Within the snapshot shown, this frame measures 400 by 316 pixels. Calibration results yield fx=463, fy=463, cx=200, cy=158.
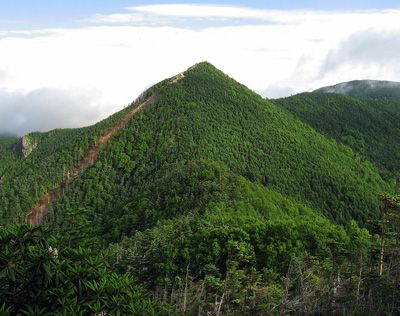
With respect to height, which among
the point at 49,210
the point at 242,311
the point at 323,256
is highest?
the point at 242,311

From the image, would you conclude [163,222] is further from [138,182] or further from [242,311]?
[138,182]

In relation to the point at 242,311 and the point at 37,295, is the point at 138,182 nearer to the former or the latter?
the point at 242,311

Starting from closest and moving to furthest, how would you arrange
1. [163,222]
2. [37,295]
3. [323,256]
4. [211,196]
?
[37,295], [323,256], [163,222], [211,196]

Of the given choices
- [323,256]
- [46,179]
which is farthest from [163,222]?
[46,179]

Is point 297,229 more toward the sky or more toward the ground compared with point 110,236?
more toward the sky

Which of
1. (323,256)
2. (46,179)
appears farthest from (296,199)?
(46,179)

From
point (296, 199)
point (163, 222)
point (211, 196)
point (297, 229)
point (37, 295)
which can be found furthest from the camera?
point (296, 199)

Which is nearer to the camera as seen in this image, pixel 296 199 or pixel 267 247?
pixel 267 247
